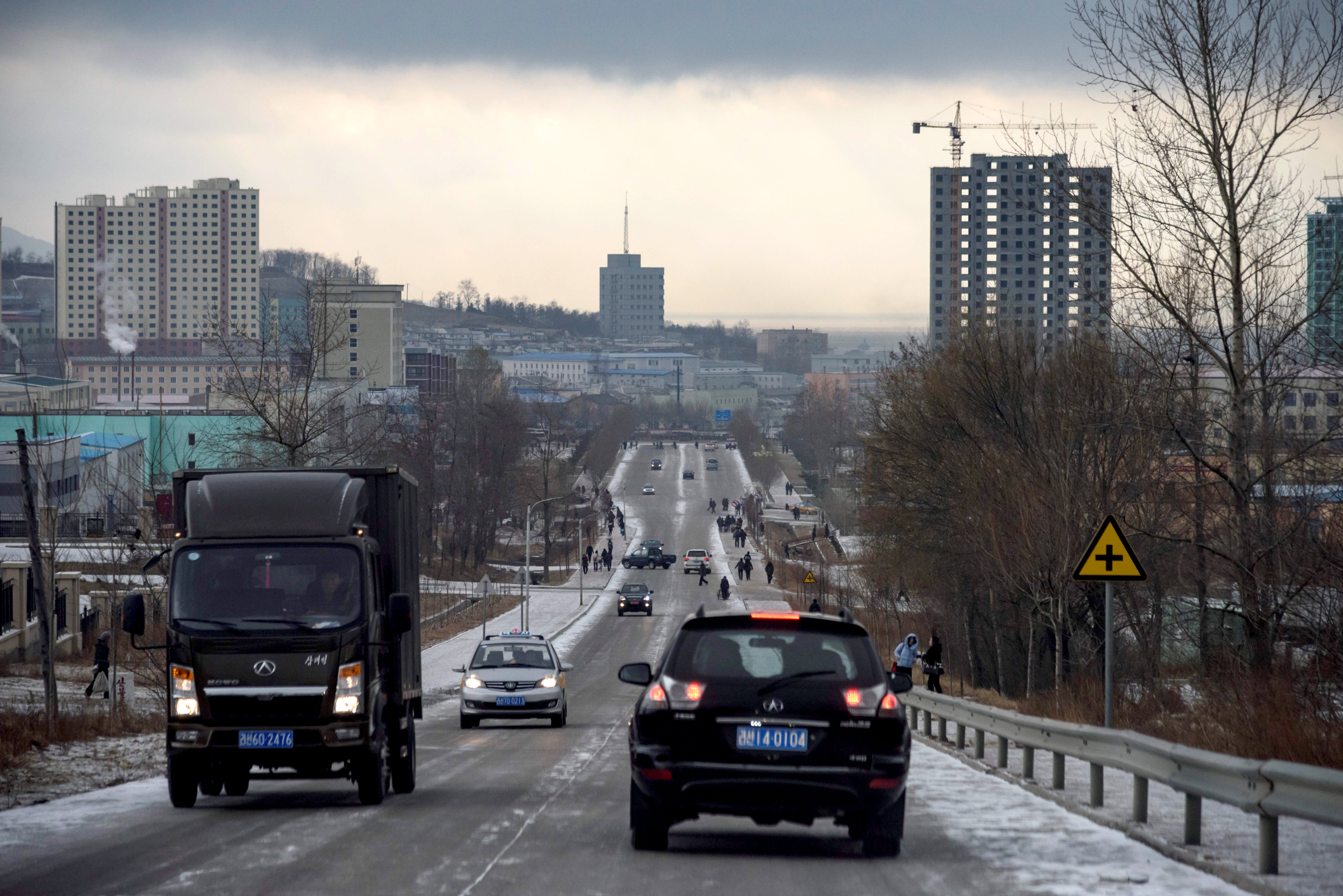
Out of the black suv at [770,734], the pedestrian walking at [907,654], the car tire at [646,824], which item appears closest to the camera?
the black suv at [770,734]

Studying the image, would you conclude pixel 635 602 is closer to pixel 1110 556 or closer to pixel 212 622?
pixel 1110 556


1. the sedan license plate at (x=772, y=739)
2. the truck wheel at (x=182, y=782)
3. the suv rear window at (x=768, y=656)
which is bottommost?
the truck wheel at (x=182, y=782)

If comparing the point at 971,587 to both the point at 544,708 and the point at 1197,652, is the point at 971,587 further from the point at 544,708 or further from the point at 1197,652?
the point at 544,708

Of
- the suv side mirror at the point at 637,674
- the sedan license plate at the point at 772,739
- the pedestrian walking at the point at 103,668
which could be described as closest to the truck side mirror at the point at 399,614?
the suv side mirror at the point at 637,674

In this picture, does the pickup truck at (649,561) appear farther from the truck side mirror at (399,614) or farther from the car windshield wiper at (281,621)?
the car windshield wiper at (281,621)

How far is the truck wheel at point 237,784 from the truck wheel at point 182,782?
0.99m

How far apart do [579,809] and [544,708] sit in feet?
39.9

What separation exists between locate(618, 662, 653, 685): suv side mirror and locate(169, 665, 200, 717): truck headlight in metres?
3.45

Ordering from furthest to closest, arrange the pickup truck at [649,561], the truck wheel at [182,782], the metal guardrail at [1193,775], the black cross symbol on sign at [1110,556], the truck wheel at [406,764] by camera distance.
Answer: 1. the pickup truck at [649,561]
2. the black cross symbol on sign at [1110,556]
3. the truck wheel at [406,764]
4. the truck wheel at [182,782]
5. the metal guardrail at [1193,775]

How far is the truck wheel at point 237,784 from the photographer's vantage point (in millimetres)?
12430

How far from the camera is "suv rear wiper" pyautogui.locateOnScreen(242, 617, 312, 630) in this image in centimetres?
1088

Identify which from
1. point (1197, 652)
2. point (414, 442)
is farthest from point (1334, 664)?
point (414, 442)

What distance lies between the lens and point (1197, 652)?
31.4m

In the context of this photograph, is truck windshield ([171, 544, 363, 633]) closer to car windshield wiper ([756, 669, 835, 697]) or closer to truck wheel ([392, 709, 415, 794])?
truck wheel ([392, 709, 415, 794])
